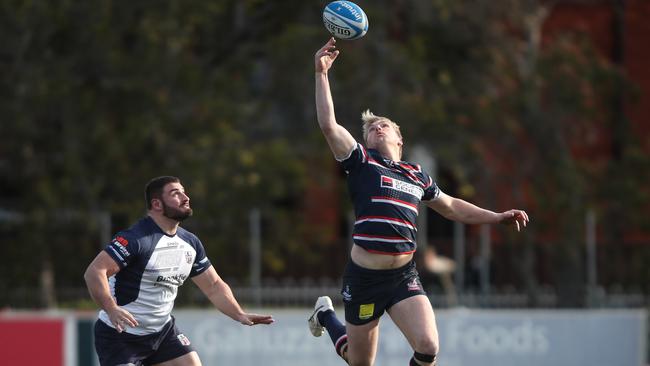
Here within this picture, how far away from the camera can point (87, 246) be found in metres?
22.7

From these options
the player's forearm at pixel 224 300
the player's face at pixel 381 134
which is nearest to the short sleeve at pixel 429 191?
the player's face at pixel 381 134

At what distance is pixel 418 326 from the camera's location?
9234mm

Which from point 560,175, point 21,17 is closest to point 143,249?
point 21,17

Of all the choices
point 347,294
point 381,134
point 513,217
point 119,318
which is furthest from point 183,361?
point 513,217

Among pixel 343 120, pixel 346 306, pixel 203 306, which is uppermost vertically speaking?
pixel 343 120

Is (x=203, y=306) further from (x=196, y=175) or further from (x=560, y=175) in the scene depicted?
(x=560, y=175)

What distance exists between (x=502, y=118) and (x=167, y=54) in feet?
22.0

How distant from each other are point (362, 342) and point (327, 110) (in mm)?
1816

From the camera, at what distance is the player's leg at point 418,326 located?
30.2ft

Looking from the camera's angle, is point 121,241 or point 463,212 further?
point 463,212

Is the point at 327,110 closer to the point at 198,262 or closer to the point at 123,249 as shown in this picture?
the point at 198,262

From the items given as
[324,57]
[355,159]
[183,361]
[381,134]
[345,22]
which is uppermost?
[345,22]

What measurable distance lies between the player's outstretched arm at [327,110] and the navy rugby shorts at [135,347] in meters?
1.81

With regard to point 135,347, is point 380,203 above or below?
above
